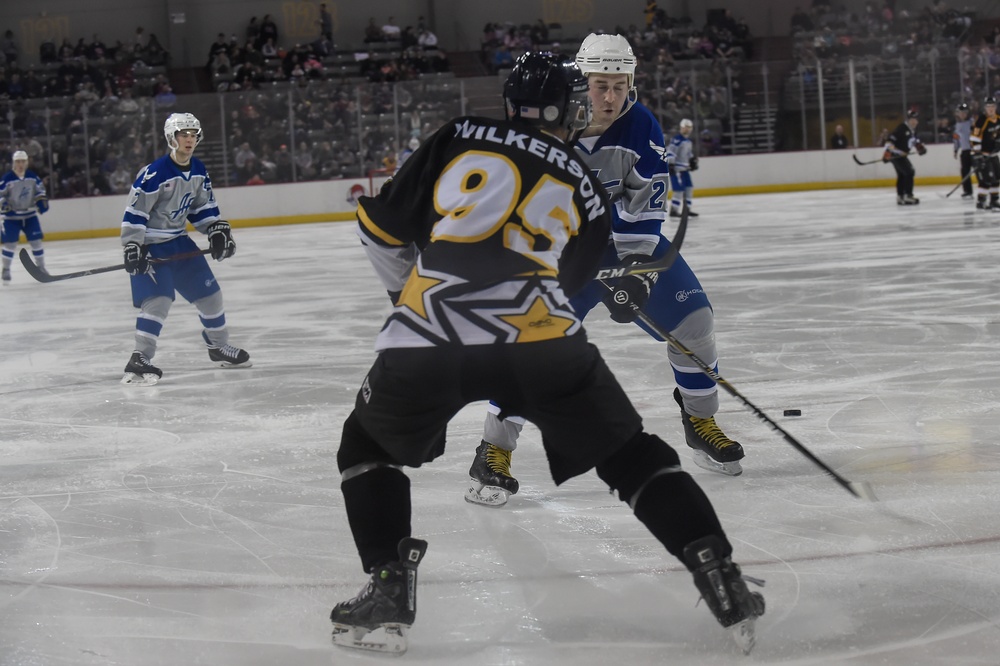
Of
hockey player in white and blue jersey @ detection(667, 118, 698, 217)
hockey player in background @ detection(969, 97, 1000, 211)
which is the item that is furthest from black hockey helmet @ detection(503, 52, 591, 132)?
hockey player in white and blue jersey @ detection(667, 118, 698, 217)

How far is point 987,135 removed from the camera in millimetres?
11711

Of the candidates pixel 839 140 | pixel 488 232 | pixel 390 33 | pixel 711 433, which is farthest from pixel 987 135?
pixel 390 33

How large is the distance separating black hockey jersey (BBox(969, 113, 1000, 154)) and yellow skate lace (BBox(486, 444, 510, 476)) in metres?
9.74

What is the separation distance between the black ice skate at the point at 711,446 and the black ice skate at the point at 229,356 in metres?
2.70

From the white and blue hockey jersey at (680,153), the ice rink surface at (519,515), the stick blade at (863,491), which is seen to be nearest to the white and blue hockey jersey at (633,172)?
the ice rink surface at (519,515)

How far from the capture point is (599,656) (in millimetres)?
2043

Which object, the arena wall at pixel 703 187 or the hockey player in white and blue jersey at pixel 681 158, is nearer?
the hockey player in white and blue jersey at pixel 681 158

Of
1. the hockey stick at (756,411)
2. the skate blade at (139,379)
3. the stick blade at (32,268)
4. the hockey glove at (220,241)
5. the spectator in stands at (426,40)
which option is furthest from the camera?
the spectator in stands at (426,40)

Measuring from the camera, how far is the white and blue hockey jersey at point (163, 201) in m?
5.25

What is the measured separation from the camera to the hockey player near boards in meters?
1.95

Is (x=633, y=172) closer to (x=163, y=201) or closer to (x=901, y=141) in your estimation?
(x=163, y=201)

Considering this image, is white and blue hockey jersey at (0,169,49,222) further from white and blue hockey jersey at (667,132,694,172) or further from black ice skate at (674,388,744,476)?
black ice skate at (674,388,744,476)

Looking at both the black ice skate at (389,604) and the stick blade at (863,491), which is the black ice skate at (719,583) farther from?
the stick blade at (863,491)

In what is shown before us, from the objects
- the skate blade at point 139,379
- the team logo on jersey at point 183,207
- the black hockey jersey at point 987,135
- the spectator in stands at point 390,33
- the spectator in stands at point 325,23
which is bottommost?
the skate blade at point 139,379
